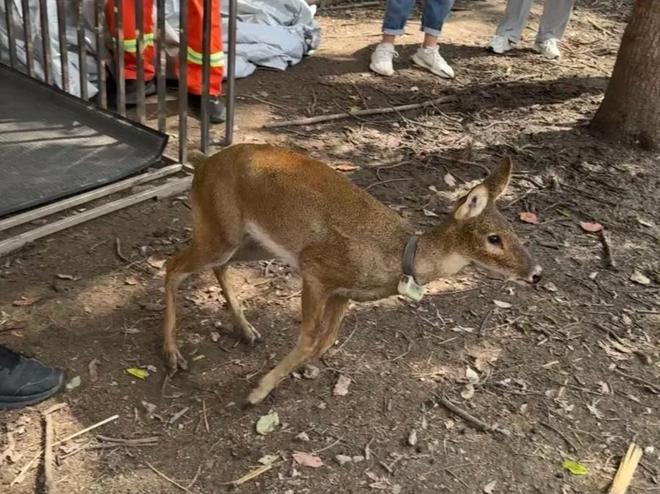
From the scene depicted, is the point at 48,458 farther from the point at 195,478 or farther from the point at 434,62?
the point at 434,62

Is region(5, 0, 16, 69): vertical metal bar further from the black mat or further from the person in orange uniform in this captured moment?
the person in orange uniform

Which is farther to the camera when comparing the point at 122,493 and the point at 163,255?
the point at 163,255

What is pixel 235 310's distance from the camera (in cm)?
390

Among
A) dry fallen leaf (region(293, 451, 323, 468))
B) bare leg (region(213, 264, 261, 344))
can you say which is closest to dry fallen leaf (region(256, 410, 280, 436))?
dry fallen leaf (region(293, 451, 323, 468))

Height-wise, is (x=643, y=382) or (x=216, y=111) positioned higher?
(x=216, y=111)

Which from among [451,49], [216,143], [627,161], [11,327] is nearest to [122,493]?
[11,327]

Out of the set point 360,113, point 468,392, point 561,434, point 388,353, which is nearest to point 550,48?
point 360,113

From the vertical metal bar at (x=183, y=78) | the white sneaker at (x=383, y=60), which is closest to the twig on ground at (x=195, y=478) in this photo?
the vertical metal bar at (x=183, y=78)

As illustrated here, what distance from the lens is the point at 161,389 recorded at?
3596 mm

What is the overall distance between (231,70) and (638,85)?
2.88m

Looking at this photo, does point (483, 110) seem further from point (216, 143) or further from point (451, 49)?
point (216, 143)

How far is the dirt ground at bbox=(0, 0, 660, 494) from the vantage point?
3.30 meters

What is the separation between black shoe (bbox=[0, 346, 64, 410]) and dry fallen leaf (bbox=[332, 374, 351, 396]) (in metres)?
1.15

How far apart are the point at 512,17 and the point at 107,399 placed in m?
6.14
